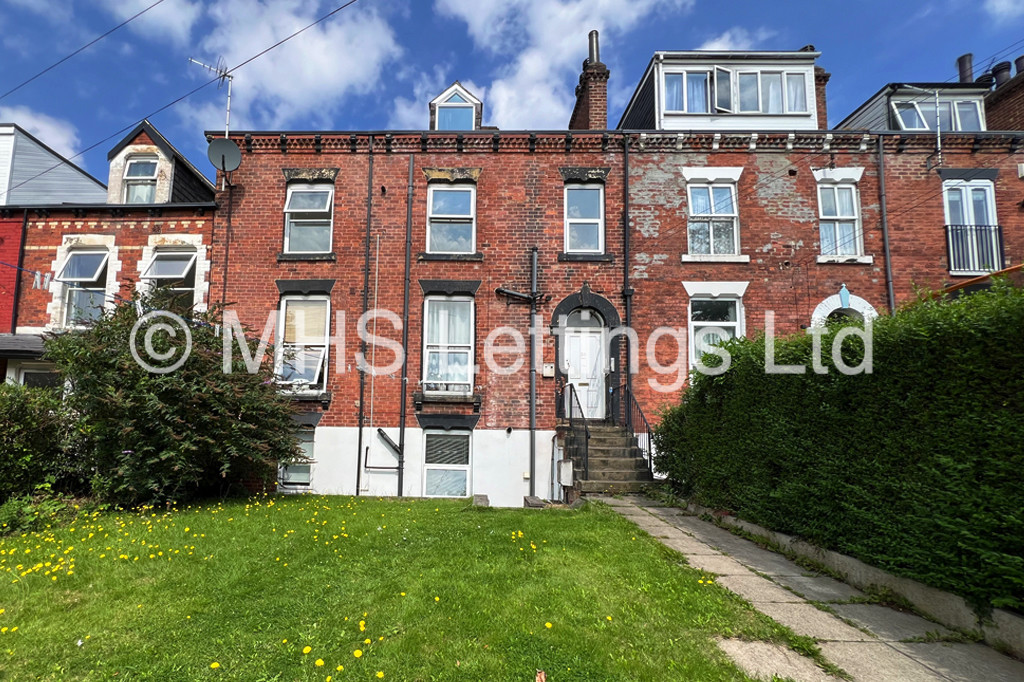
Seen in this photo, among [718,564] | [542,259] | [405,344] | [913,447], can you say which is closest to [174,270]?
[405,344]

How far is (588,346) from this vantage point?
12.9m

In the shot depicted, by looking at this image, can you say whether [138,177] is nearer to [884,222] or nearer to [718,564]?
[718,564]

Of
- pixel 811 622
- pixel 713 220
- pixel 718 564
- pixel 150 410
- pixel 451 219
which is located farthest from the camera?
pixel 451 219

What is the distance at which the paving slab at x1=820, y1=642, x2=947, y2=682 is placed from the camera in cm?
349

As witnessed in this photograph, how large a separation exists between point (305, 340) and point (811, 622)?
37.4ft

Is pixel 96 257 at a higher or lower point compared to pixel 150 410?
higher

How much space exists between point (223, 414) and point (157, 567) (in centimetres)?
399

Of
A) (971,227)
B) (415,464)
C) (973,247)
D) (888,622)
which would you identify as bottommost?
(888,622)

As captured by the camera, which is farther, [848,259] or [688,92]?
[688,92]

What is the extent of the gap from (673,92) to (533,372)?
8208 mm

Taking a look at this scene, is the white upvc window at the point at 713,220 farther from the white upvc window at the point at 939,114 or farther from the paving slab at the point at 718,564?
the paving slab at the point at 718,564

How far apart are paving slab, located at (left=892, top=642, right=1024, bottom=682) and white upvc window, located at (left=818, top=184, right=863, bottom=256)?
1082 cm

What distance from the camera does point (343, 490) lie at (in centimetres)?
1213

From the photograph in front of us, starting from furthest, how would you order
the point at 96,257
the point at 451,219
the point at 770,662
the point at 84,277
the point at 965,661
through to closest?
the point at 96,257 → the point at 84,277 → the point at 451,219 → the point at 965,661 → the point at 770,662
